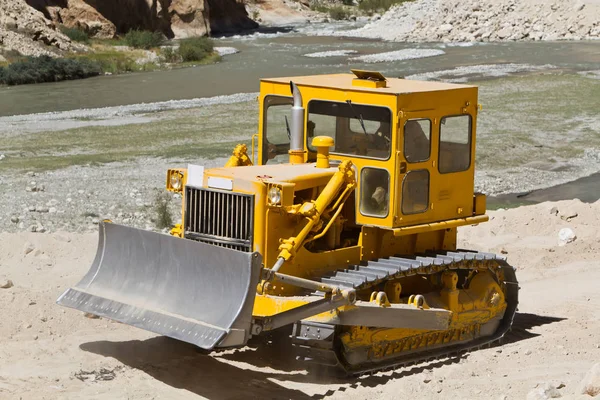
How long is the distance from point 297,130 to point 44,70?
3389 cm

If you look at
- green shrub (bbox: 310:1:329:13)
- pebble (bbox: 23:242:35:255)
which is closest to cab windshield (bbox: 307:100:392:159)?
pebble (bbox: 23:242:35:255)

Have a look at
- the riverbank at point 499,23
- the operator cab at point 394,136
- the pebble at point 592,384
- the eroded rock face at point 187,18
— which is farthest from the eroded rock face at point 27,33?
the pebble at point 592,384

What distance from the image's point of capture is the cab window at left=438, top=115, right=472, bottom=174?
35.8 feet

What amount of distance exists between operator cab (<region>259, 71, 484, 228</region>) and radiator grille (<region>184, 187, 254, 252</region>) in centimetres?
132

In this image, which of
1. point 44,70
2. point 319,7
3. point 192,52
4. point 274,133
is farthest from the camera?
point 319,7

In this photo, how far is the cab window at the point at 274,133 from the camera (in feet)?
37.2

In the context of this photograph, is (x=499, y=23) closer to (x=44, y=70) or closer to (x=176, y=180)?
(x=44, y=70)

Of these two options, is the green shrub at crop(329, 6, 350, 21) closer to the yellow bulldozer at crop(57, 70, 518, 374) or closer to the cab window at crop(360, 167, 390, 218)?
the yellow bulldozer at crop(57, 70, 518, 374)

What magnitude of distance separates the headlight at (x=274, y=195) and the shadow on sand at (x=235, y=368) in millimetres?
1748

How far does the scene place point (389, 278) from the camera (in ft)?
34.1

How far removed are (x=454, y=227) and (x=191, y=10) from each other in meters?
63.1

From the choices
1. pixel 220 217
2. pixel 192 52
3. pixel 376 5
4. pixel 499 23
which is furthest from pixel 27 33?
pixel 376 5

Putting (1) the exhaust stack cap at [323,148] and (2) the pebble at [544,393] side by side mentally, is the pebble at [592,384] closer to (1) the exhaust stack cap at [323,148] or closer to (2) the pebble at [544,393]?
(2) the pebble at [544,393]

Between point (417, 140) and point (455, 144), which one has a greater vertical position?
point (417, 140)
